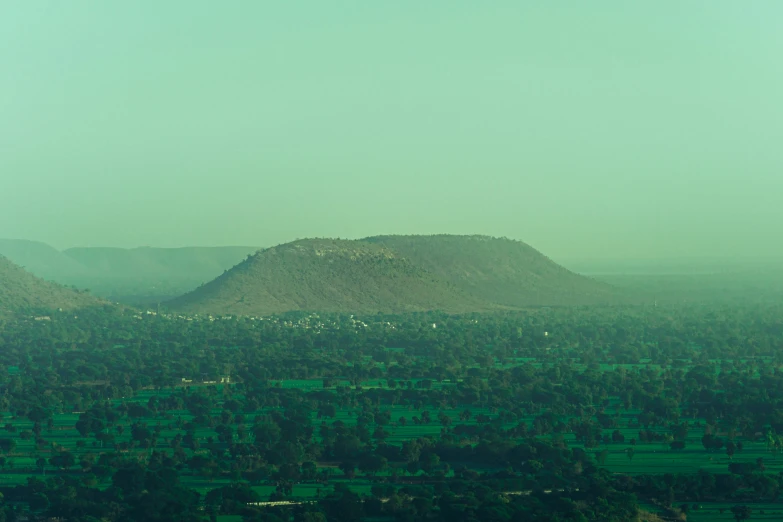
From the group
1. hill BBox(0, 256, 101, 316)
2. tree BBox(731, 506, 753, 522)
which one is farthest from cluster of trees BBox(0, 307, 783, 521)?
hill BBox(0, 256, 101, 316)

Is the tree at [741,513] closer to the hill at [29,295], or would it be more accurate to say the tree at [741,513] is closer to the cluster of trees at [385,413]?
the cluster of trees at [385,413]

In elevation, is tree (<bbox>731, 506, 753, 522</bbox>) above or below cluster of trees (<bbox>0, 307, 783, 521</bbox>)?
below

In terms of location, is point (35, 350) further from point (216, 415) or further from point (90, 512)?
point (90, 512)

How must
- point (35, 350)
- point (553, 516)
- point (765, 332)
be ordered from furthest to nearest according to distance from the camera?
point (765, 332) < point (35, 350) < point (553, 516)

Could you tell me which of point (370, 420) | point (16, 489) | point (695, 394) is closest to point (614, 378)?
point (695, 394)

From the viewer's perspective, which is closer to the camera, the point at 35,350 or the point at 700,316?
the point at 35,350

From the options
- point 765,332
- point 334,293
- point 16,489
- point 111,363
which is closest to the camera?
point 16,489

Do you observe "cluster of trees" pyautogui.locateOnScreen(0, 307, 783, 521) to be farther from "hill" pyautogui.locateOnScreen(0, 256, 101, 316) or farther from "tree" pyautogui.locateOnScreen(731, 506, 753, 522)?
"hill" pyautogui.locateOnScreen(0, 256, 101, 316)

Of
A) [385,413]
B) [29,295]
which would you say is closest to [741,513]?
[385,413]
